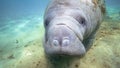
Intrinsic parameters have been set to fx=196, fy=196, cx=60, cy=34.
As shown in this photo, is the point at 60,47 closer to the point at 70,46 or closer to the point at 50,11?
the point at 70,46

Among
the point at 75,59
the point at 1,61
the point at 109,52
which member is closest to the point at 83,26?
the point at 75,59

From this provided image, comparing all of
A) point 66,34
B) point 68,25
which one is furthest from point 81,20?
point 66,34

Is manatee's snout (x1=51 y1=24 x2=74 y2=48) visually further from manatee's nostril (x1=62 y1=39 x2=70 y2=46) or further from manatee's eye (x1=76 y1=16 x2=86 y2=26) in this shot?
manatee's eye (x1=76 y1=16 x2=86 y2=26)

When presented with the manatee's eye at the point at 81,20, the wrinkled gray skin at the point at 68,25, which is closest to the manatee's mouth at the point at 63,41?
the wrinkled gray skin at the point at 68,25

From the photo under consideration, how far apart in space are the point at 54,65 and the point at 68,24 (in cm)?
152

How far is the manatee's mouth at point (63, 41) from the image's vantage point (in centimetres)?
354

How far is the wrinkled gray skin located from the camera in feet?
11.8

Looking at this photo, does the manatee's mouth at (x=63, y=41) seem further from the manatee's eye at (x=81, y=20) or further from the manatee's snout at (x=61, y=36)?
the manatee's eye at (x=81, y=20)

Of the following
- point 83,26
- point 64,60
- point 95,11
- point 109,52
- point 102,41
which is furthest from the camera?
point 102,41

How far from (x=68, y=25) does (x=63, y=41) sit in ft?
1.63

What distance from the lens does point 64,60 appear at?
16.4 ft

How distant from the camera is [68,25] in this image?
12.9 ft

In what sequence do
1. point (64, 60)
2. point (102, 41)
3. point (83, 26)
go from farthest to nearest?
1. point (102, 41)
2. point (64, 60)
3. point (83, 26)

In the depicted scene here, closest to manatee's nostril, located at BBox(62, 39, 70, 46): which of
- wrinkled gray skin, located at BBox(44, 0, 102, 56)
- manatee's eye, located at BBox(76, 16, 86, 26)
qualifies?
wrinkled gray skin, located at BBox(44, 0, 102, 56)
